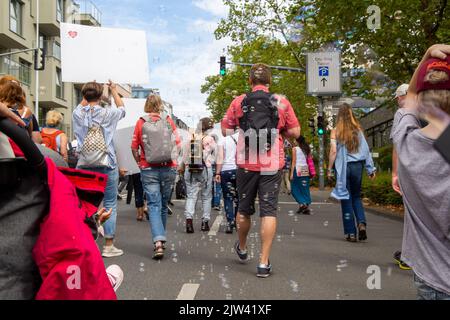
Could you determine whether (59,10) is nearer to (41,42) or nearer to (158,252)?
(41,42)

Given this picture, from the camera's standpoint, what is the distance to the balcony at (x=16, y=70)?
29.1m

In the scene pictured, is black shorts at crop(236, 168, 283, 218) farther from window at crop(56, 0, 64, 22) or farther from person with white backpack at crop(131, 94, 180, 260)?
window at crop(56, 0, 64, 22)

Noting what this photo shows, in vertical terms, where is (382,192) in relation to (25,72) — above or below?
below

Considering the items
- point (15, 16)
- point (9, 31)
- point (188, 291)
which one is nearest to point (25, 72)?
point (15, 16)

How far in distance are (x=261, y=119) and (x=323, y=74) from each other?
60.1ft

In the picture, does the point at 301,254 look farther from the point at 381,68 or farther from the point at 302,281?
the point at 381,68

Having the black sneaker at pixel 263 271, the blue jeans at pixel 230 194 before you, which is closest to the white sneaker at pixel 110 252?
the black sneaker at pixel 263 271

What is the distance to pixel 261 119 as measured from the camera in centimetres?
509

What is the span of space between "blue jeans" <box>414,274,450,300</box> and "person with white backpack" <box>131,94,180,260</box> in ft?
13.4

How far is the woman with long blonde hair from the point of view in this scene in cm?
742

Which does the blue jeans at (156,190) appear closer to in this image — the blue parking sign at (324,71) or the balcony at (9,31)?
the blue parking sign at (324,71)

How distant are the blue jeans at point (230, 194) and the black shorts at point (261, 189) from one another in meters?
3.16

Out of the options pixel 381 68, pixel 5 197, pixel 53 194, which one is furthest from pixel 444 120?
pixel 381 68

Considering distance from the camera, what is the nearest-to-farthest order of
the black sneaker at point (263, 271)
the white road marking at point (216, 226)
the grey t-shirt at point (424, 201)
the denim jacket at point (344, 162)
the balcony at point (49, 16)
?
the grey t-shirt at point (424, 201) → the black sneaker at point (263, 271) → the denim jacket at point (344, 162) → the white road marking at point (216, 226) → the balcony at point (49, 16)
